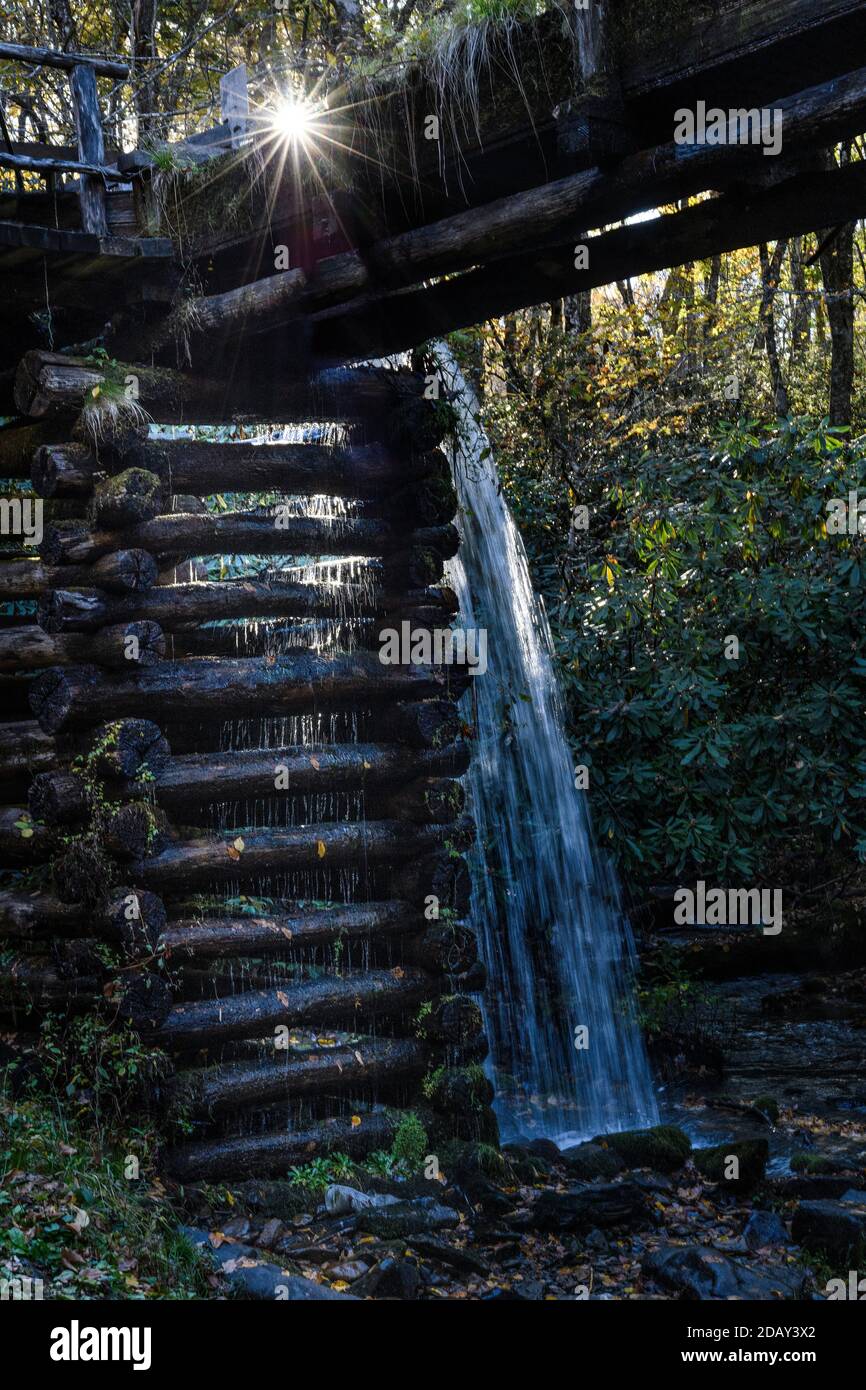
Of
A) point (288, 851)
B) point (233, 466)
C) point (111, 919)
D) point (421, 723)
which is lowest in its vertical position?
point (111, 919)

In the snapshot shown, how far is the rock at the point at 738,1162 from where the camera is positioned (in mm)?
8328

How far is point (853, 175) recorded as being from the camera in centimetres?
609

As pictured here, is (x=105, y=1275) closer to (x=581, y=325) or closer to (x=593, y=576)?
(x=593, y=576)

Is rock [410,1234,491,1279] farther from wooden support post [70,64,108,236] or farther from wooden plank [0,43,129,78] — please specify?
wooden plank [0,43,129,78]

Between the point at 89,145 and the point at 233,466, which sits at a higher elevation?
the point at 89,145

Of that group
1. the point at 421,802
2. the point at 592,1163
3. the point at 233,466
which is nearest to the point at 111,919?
the point at 421,802

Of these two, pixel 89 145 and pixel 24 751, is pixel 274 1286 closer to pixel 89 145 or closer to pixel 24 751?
pixel 24 751

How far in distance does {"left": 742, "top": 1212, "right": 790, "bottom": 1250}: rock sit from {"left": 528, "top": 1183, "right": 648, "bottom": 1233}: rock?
24.0 inches

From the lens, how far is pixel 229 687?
8.34 metres

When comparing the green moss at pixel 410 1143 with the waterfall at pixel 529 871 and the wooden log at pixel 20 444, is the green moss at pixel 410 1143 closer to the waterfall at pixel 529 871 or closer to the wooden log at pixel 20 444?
the waterfall at pixel 529 871

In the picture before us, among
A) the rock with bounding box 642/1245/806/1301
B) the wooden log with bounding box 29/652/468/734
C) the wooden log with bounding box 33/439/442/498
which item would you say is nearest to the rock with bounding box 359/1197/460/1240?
the rock with bounding box 642/1245/806/1301

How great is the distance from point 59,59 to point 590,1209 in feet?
24.7
